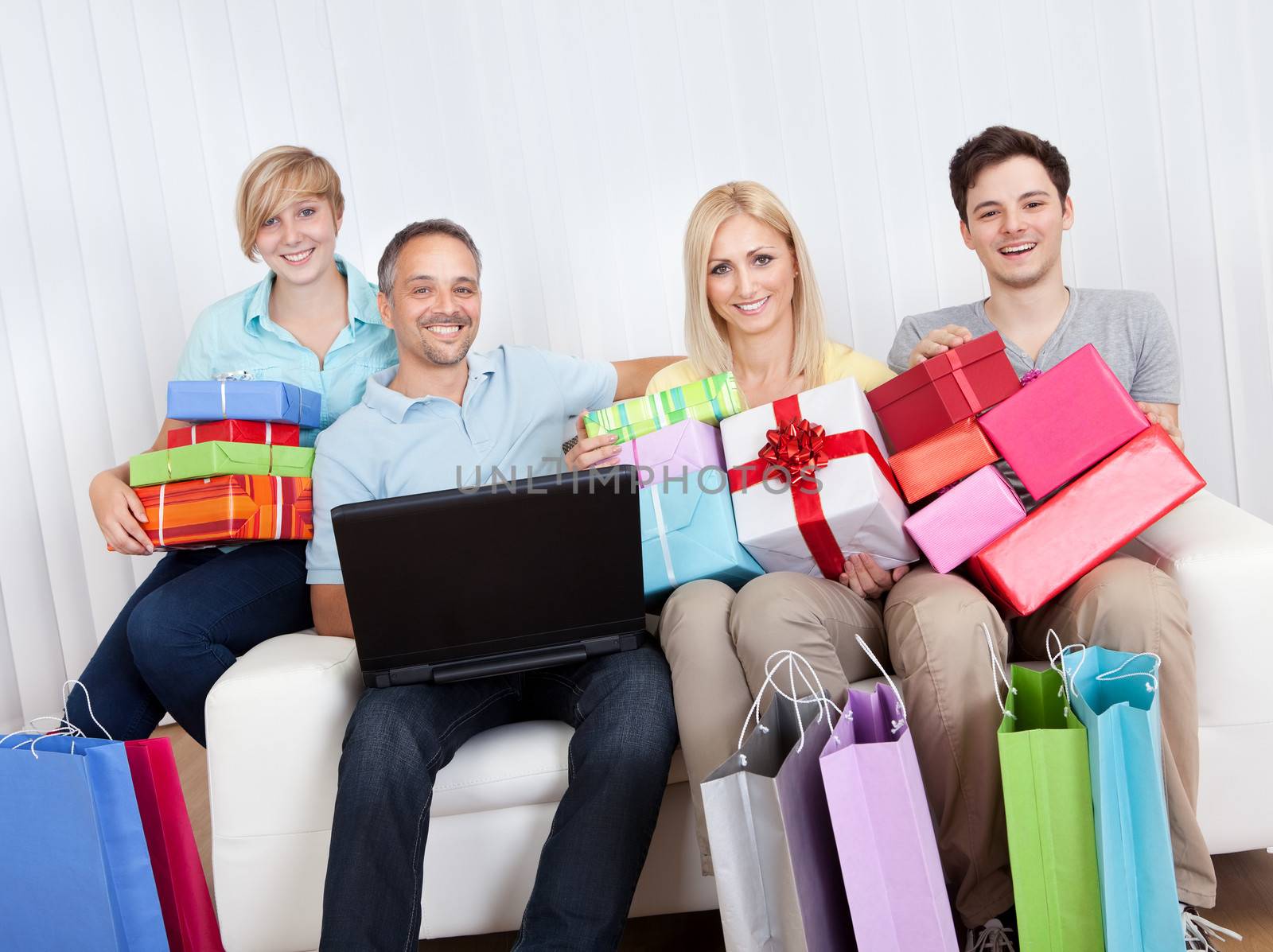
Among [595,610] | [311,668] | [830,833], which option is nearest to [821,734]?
[830,833]

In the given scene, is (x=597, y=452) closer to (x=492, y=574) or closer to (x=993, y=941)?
(x=492, y=574)

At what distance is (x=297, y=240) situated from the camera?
2299 mm

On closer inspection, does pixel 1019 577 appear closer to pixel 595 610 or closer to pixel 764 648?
pixel 764 648

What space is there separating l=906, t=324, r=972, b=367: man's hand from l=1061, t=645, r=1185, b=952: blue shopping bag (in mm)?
850

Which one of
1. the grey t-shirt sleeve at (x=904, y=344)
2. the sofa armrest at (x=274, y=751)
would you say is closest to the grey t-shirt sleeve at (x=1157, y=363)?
the grey t-shirt sleeve at (x=904, y=344)

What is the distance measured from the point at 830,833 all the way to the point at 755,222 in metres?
1.25

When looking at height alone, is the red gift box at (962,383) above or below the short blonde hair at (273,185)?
below

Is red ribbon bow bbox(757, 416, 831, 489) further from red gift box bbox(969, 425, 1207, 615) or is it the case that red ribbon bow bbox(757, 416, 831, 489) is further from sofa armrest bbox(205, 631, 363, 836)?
sofa armrest bbox(205, 631, 363, 836)

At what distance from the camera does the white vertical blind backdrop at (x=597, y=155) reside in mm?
2939

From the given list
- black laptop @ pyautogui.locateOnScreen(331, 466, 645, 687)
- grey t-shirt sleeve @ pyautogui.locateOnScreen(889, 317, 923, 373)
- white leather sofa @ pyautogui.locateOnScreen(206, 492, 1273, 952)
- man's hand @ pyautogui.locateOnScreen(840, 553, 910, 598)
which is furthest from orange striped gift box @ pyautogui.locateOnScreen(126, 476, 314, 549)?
grey t-shirt sleeve @ pyautogui.locateOnScreen(889, 317, 923, 373)

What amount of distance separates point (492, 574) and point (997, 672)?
76cm

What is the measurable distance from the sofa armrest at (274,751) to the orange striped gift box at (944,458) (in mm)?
1053

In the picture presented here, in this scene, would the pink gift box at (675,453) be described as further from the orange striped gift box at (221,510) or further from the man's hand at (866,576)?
the orange striped gift box at (221,510)

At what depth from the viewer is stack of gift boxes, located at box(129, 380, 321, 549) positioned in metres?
1.99
